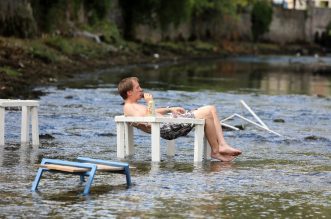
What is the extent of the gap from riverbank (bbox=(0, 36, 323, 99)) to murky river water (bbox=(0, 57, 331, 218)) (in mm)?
1236

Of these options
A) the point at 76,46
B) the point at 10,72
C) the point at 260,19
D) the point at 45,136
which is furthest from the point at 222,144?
the point at 260,19

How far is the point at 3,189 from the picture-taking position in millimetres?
12609

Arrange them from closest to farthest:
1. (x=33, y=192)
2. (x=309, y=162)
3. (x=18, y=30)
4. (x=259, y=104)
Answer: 1. (x=33, y=192)
2. (x=309, y=162)
3. (x=259, y=104)
4. (x=18, y=30)

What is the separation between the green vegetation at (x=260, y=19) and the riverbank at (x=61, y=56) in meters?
19.0

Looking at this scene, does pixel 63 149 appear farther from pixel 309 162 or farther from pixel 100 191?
pixel 100 191

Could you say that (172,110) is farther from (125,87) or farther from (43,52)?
(43,52)

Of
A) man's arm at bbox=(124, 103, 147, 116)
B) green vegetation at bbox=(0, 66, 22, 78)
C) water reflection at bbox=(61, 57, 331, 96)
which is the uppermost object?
man's arm at bbox=(124, 103, 147, 116)

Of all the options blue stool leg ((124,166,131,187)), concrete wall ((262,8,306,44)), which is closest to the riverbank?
blue stool leg ((124,166,131,187))

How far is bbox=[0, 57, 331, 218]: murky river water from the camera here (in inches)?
455

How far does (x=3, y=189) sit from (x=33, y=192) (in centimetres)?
39

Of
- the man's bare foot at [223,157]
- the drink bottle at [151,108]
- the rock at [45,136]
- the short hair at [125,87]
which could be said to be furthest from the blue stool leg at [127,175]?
the rock at [45,136]

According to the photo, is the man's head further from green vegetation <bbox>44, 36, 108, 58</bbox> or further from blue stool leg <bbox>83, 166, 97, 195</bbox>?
green vegetation <bbox>44, 36, 108, 58</bbox>

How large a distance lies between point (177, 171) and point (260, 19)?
85.6 m

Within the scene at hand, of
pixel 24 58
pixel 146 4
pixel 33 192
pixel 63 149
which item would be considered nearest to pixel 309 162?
pixel 63 149
